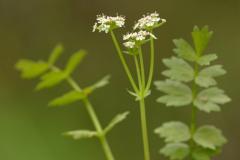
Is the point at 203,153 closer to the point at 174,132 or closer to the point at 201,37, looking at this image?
the point at 174,132

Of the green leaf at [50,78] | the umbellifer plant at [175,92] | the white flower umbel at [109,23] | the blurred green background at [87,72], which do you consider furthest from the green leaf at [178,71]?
the blurred green background at [87,72]

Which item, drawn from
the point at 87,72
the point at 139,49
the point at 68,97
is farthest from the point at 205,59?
the point at 87,72

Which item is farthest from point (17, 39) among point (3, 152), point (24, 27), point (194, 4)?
point (3, 152)

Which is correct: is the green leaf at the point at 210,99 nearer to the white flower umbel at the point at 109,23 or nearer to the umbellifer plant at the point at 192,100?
the umbellifer plant at the point at 192,100

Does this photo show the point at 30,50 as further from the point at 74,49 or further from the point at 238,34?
the point at 238,34

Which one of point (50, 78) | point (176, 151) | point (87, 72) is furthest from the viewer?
point (87, 72)
